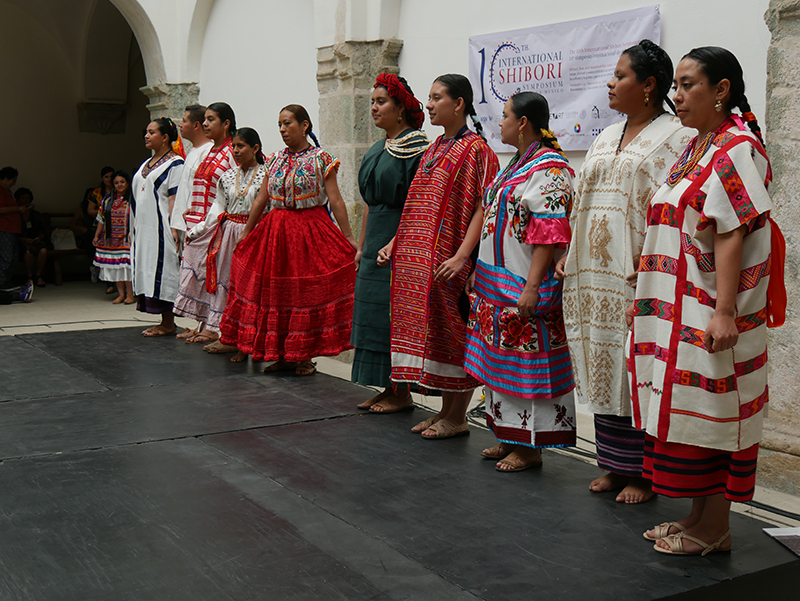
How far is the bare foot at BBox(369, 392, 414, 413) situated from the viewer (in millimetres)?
4266

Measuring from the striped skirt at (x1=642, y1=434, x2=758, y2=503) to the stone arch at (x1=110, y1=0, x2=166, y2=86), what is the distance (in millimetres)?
7323

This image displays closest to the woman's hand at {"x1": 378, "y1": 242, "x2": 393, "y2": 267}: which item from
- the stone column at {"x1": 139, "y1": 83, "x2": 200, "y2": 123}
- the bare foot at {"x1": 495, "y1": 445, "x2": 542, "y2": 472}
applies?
the bare foot at {"x1": 495, "y1": 445, "x2": 542, "y2": 472}

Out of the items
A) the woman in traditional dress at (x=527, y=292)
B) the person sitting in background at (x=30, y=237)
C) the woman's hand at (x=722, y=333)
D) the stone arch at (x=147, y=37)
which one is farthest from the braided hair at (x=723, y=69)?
the person sitting in background at (x=30, y=237)

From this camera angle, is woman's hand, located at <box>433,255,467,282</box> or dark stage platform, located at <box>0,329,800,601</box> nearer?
dark stage platform, located at <box>0,329,800,601</box>

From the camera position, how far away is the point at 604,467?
3.08 m

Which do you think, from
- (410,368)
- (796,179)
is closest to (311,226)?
(410,368)

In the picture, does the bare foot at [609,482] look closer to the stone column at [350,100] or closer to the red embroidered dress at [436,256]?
the red embroidered dress at [436,256]

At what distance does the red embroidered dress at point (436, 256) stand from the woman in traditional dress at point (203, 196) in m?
2.19

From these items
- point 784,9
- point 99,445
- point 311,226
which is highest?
point 784,9

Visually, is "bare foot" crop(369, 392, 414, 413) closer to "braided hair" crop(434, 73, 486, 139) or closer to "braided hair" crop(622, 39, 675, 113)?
"braided hair" crop(434, 73, 486, 139)

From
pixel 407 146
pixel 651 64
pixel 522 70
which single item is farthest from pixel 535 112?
pixel 522 70

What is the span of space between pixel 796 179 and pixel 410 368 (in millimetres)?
1757

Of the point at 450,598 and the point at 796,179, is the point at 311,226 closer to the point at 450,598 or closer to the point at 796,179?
the point at 796,179

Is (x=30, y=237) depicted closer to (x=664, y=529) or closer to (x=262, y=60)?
(x=262, y=60)
